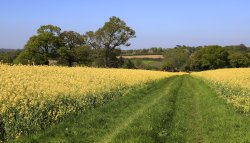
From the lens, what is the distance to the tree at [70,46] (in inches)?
3278

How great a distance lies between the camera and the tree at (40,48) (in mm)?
79125

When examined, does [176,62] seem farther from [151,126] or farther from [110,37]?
[151,126]

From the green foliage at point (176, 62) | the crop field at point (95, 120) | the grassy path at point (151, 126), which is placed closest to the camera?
the crop field at point (95, 120)

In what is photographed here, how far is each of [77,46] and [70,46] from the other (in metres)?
2.11

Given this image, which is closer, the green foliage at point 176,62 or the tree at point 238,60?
the tree at point 238,60

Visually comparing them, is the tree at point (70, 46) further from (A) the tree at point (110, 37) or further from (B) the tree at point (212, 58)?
(B) the tree at point (212, 58)

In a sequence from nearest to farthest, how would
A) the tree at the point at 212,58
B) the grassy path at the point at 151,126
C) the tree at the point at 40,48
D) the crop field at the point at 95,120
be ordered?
the crop field at the point at 95,120 → the grassy path at the point at 151,126 → the tree at the point at 40,48 → the tree at the point at 212,58

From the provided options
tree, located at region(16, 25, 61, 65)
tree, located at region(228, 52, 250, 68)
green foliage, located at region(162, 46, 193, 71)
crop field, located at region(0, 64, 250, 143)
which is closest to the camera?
crop field, located at region(0, 64, 250, 143)

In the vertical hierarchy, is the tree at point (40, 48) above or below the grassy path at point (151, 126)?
above

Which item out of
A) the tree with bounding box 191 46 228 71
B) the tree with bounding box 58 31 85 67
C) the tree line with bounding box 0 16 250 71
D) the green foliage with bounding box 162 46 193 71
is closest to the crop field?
A: the tree line with bounding box 0 16 250 71

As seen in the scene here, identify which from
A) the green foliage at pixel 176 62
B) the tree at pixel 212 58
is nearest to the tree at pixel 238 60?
the tree at pixel 212 58

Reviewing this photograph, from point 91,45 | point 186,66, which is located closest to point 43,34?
point 91,45

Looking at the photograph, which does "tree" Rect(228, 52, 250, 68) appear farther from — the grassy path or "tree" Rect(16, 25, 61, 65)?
the grassy path

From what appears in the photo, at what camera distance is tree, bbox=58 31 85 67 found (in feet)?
273
